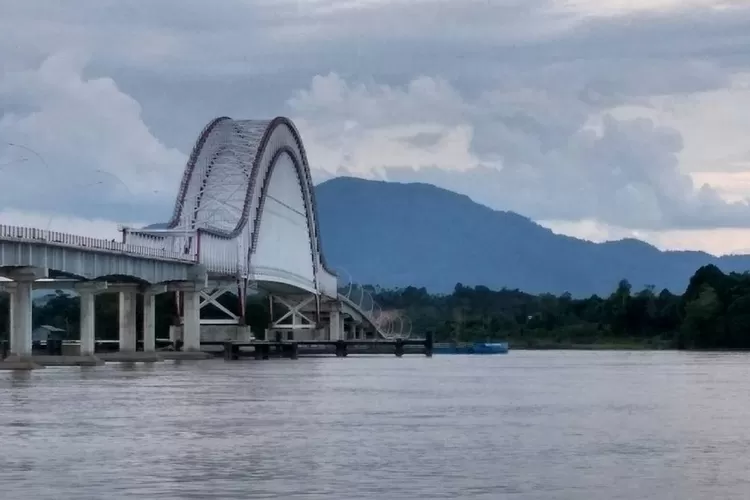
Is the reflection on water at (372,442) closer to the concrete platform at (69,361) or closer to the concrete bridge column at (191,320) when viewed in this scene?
the concrete platform at (69,361)

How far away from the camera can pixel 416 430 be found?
5753 cm

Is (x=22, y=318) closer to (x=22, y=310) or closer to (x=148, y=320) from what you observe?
(x=22, y=310)

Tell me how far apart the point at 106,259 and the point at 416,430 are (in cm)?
8546

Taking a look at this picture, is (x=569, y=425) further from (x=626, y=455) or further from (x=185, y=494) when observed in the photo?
(x=185, y=494)

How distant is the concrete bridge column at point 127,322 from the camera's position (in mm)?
159500

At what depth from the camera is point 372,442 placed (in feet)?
172

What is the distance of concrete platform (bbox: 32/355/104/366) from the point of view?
135500mm

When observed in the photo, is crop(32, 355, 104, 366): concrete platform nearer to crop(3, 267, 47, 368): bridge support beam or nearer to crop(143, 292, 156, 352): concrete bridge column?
crop(3, 267, 47, 368): bridge support beam

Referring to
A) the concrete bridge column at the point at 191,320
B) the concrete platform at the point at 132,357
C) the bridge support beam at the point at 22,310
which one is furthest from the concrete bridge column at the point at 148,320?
the bridge support beam at the point at 22,310

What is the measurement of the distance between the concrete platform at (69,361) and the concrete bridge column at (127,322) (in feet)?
61.1

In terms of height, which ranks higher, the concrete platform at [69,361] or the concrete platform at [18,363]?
the concrete platform at [69,361]

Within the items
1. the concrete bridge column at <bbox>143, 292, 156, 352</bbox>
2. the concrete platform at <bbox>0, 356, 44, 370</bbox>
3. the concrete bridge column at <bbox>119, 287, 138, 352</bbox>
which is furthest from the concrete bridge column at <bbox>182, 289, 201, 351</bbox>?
the concrete platform at <bbox>0, 356, 44, 370</bbox>

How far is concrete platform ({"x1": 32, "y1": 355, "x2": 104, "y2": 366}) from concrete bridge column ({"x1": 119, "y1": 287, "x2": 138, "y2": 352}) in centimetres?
1863

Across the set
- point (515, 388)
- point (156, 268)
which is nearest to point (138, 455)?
point (515, 388)
